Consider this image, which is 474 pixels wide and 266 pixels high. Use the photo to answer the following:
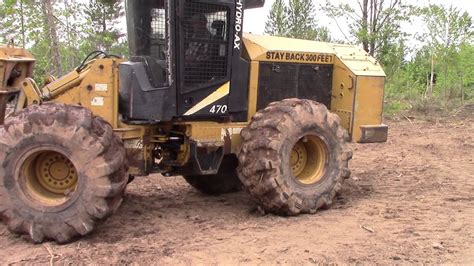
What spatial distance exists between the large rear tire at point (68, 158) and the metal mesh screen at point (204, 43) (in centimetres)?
126

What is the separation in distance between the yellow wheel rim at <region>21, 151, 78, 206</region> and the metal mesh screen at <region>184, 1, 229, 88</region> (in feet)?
4.78

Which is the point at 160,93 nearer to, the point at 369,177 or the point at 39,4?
the point at 369,177

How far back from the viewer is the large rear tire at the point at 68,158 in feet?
16.0

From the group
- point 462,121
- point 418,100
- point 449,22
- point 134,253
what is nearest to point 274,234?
point 134,253

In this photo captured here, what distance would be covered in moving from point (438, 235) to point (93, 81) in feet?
12.1

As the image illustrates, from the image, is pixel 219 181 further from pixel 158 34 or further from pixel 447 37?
pixel 447 37

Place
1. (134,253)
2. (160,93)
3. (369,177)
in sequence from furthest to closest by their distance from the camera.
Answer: (369,177) → (160,93) → (134,253)

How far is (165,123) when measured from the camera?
5.82 meters

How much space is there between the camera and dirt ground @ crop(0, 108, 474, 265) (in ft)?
15.0

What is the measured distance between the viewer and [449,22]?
18.0 metres

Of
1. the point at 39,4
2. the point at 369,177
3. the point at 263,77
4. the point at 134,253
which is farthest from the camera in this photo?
the point at 39,4

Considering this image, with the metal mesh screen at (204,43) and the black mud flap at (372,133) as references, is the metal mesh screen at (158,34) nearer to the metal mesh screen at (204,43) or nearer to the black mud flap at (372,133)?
the metal mesh screen at (204,43)

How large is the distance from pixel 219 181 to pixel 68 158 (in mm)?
2546

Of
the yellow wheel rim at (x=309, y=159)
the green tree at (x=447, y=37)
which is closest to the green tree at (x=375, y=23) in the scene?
the green tree at (x=447, y=37)
